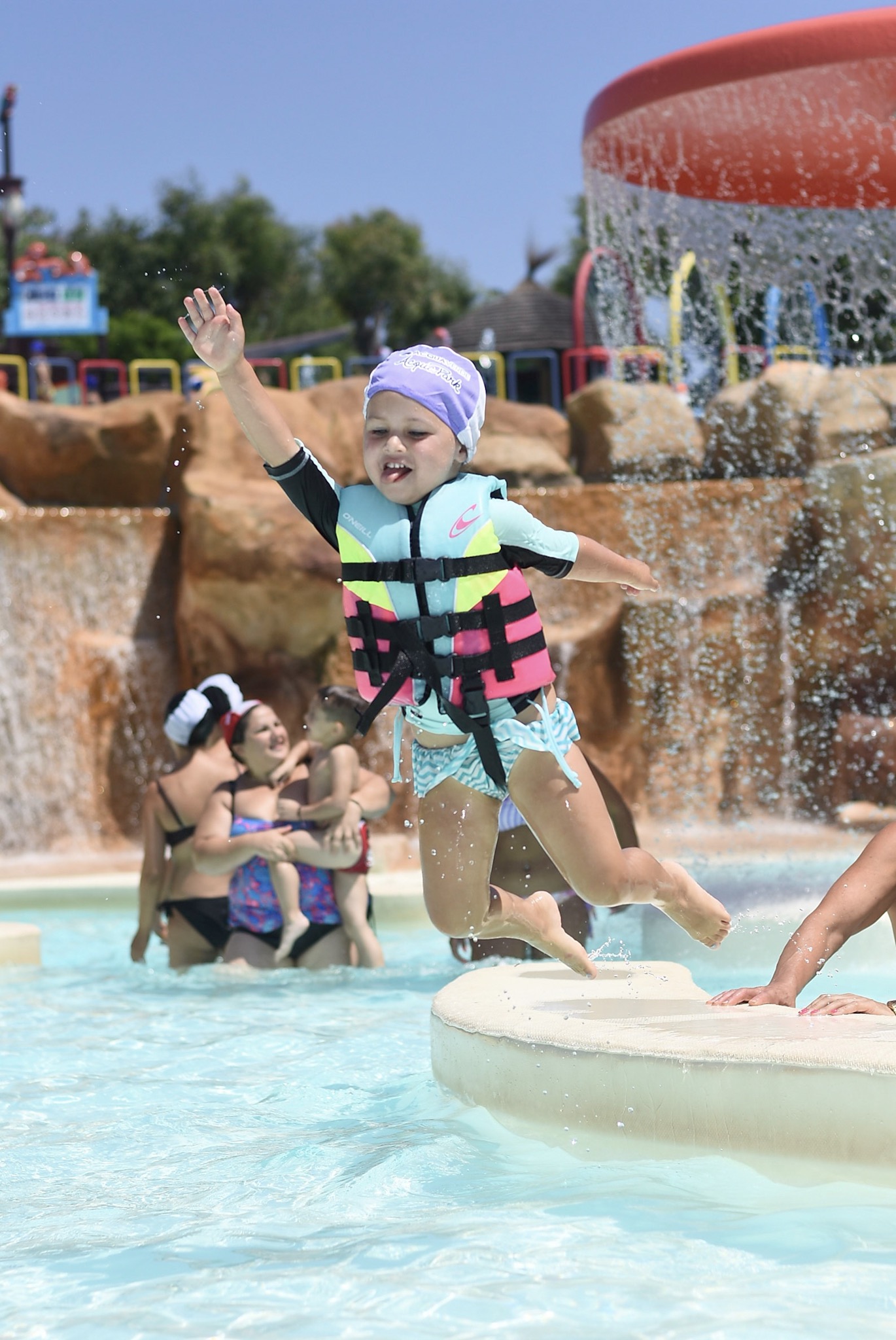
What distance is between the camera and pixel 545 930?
4117 mm

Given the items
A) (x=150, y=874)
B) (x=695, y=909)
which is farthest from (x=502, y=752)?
(x=150, y=874)

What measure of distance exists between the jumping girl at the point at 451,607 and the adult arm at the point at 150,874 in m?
3.09

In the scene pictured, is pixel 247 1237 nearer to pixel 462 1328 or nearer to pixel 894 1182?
pixel 462 1328

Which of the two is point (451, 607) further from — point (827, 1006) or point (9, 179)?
point (9, 179)

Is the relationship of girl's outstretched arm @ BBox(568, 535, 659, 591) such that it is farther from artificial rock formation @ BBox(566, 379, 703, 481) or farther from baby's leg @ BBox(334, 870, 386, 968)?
artificial rock formation @ BBox(566, 379, 703, 481)

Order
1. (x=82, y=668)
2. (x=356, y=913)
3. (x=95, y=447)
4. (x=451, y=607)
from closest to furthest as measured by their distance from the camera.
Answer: (x=451, y=607) < (x=356, y=913) < (x=82, y=668) < (x=95, y=447)

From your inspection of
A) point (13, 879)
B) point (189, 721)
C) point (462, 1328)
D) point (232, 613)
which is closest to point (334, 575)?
point (232, 613)

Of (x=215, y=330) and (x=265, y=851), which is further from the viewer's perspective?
(x=265, y=851)

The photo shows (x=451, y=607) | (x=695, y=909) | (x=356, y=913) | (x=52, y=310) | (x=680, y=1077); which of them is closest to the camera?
(x=680, y=1077)

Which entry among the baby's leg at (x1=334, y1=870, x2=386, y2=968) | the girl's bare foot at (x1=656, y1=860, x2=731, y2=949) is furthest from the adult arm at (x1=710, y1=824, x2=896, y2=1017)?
Answer: the baby's leg at (x1=334, y1=870, x2=386, y2=968)

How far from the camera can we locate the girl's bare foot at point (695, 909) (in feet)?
13.3

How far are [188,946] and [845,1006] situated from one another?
146 inches

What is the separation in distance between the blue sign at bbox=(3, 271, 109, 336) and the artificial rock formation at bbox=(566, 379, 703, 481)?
1267cm

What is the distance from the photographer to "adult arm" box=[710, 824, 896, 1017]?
360cm
